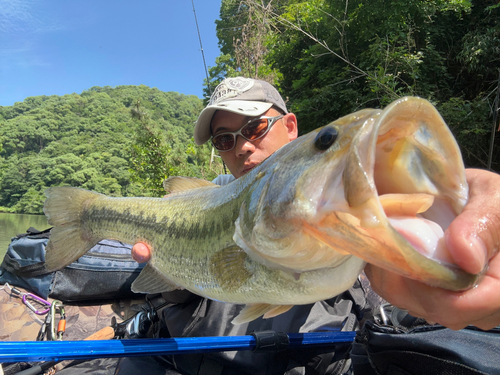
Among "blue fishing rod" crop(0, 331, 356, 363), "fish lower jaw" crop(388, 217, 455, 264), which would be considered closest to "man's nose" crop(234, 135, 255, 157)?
"blue fishing rod" crop(0, 331, 356, 363)

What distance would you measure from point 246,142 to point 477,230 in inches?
93.6

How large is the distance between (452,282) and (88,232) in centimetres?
250

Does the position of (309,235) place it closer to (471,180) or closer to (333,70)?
(471,180)

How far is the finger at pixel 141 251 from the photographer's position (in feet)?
6.68

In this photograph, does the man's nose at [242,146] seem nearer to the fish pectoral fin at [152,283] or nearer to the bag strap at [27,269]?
the fish pectoral fin at [152,283]

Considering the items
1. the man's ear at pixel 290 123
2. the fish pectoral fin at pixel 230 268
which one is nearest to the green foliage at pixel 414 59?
the man's ear at pixel 290 123

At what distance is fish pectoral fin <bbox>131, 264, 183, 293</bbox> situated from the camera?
198 centimetres

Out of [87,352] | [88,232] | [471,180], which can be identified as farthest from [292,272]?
[88,232]

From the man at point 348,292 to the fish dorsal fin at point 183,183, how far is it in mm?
512

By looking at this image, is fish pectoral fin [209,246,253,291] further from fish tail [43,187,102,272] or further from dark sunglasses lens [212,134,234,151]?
dark sunglasses lens [212,134,234,151]

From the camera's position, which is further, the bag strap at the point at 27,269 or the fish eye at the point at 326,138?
the bag strap at the point at 27,269

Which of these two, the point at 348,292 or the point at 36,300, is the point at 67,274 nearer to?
the point at 36,300

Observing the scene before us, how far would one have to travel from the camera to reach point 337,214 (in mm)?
792

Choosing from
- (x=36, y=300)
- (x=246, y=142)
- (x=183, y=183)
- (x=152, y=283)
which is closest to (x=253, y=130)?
(x=246, y=142)
